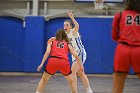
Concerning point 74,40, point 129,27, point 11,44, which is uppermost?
point 129,27

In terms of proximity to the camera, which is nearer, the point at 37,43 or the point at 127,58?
the point at 127,58

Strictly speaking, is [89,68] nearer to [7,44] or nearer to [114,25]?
[7,44]

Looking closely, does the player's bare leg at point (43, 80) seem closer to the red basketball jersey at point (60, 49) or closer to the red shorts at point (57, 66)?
the red shorts at point (57, 66)

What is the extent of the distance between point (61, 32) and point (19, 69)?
7.94 m

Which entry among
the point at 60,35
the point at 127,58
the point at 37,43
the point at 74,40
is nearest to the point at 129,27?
the point at 127,58

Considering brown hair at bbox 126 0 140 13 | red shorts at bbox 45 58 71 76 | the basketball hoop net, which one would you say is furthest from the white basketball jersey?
the basketball hoop net

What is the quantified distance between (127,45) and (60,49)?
3152mm

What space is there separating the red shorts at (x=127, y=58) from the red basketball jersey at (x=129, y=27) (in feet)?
0.33

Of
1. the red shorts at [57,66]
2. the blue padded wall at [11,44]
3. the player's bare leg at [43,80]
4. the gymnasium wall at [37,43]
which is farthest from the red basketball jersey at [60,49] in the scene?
the blue padded wall at [11,44]

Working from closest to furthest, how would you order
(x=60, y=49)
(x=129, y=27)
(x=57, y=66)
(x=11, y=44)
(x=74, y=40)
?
1. (x=129, y=27)
2. (x=57, y=66)
3. (x=60, y=49)
4. (x=74, y=40)
5. (x=11, y=44)

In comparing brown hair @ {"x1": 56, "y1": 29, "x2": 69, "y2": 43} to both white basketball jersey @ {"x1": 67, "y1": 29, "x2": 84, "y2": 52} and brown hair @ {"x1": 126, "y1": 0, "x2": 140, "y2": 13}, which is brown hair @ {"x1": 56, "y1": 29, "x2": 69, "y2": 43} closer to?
white basketball jersey @ {"x1": 67, "y1": 29, "x2": 84, "y2": 52}

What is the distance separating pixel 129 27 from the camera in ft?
16.5

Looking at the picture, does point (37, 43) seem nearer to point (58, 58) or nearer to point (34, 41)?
point (34, 41)

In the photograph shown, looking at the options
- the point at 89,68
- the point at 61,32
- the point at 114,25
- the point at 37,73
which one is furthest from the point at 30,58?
the point at 114,25
